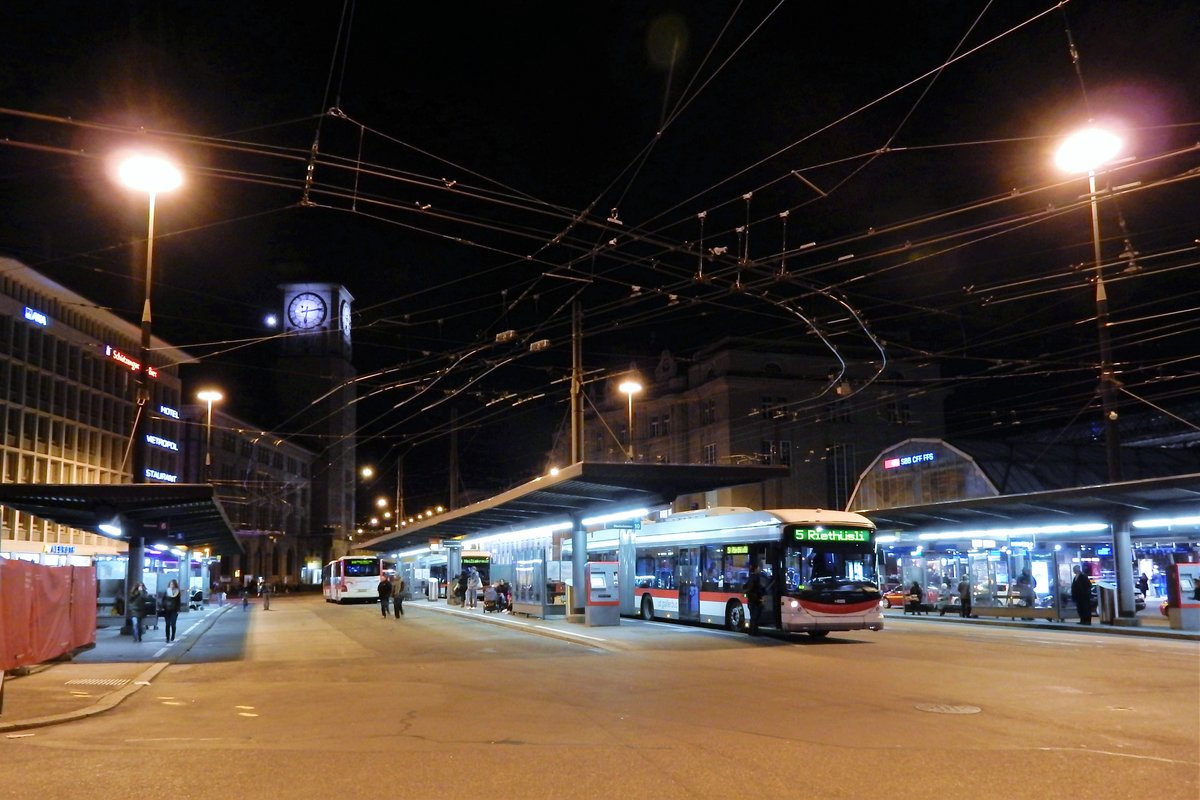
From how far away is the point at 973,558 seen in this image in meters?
35.1

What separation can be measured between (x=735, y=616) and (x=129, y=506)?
15.6 meters

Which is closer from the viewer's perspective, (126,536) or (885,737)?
(885,737)

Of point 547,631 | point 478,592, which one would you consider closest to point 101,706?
point 547,631

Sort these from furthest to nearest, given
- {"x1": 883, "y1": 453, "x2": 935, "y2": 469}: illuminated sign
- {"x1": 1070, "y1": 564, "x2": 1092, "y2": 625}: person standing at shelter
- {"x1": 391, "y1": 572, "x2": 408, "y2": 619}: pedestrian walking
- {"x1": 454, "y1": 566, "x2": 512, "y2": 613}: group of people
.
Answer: {"x1": 883, "y1": 453, "x2": 935, "y2": 469}: illuminated sign, {"x1": 454, "y1": 566, "x2": 512, "y2": 613}: group of people, {"x1": 391, "y1": 572, "x2": 408, "y2": 619}: pedestrian walking, {"x1": 1070, "y1": 564, "x2": 1092, "y2": 625}: person standing at shelter

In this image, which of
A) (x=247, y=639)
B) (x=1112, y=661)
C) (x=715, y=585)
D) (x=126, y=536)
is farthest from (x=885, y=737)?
(x=126, y=536)

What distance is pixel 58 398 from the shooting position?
57.1m

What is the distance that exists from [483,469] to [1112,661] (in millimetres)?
79067

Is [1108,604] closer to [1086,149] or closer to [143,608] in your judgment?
[1086,149]

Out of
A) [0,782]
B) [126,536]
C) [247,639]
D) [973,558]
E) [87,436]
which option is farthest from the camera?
[87,436]

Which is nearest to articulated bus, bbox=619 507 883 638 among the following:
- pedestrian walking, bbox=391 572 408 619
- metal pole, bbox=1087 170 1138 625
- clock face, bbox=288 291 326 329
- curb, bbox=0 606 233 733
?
metal pole, bbox=1087 170 1138 625

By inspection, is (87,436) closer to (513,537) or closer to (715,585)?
(513,537)

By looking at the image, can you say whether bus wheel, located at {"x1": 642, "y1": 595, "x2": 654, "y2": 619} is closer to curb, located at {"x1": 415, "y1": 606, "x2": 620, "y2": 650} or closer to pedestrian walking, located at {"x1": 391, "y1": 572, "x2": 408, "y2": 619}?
curb, located at {"x1": 415, "y1": 606, "x2": 620, "y2": 650}

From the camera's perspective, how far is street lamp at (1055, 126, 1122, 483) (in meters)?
17.0

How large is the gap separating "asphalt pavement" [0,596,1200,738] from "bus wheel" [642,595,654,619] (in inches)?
91.9
